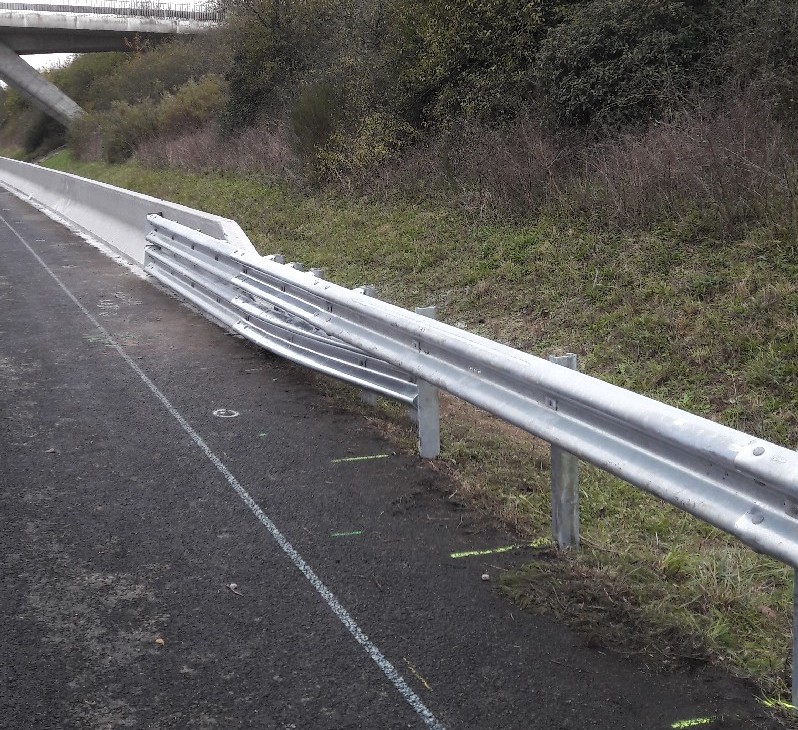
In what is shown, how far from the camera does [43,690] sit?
3.76 metres

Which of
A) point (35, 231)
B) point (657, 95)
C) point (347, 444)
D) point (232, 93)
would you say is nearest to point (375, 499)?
point (347, 444)

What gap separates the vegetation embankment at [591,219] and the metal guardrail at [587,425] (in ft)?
1.86

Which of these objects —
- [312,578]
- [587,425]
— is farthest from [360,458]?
[587,425]

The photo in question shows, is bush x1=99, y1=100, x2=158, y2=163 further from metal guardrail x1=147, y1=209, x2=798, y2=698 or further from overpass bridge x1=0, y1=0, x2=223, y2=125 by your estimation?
metal guardrail x1=147, y1=209, x2=798, y2=698

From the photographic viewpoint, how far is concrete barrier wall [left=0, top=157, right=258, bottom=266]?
12383 mm

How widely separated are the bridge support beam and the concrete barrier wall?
36.0m

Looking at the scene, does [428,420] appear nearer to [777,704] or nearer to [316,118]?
[777,704]

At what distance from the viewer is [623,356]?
8.27 meters

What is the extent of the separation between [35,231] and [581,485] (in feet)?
57.2

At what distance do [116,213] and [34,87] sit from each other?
162 feet

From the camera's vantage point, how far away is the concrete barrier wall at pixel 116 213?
488 inches

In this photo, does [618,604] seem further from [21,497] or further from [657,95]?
[657,95]

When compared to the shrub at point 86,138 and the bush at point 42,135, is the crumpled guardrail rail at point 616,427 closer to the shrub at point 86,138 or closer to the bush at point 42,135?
the shrub at point 86,138

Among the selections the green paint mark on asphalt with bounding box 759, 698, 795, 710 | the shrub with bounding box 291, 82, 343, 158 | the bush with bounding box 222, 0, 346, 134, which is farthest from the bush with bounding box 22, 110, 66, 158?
the green paint mark on asphalt with bounding box 759, 698, 795, 710
